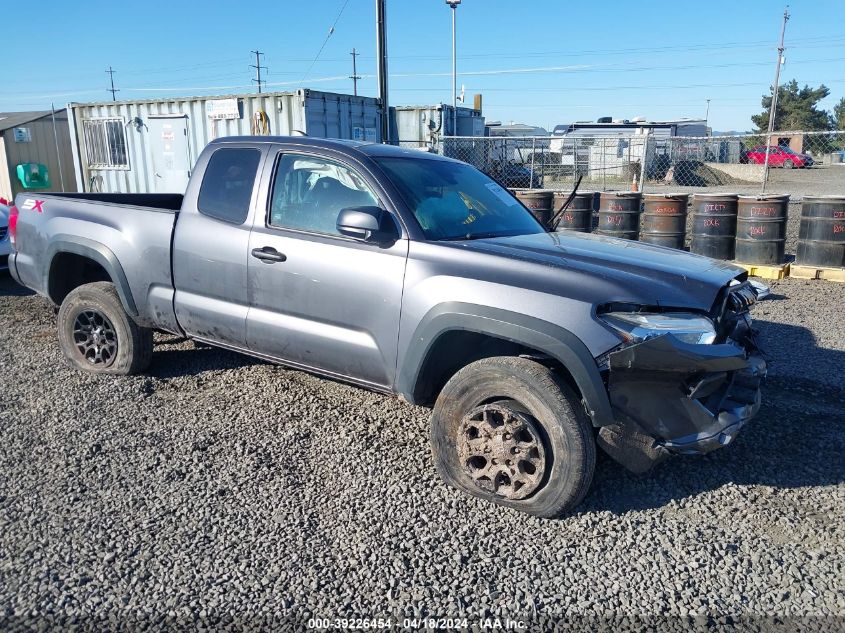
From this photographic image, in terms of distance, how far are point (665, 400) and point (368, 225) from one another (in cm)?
173

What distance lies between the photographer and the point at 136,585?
281cm

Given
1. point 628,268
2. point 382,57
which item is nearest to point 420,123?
point 382,57

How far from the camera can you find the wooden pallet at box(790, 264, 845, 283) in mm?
8812

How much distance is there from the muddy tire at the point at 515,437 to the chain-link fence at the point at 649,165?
43.2 feet

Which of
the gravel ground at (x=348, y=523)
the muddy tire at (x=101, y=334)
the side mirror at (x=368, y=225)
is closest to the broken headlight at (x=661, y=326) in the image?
the gravel ground at (x=348, y=523)

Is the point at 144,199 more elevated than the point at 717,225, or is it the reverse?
the point at 144,199

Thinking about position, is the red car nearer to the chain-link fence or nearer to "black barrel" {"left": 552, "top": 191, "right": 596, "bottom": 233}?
the chain-link fence

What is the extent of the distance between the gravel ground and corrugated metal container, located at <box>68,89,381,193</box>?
32.2 feet

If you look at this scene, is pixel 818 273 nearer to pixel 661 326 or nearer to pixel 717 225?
pixel 717 225

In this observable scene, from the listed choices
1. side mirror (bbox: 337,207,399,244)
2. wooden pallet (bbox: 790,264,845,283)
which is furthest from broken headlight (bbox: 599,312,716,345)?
wooden pallet (bbox: 790,264,845,283)

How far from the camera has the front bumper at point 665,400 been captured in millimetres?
3037

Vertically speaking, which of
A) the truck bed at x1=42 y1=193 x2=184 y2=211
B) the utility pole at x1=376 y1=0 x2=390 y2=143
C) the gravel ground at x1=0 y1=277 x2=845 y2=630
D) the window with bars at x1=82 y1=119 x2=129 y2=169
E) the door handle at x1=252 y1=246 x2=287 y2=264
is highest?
the utility pole at x1=376 y1=0 x2=390 y2=143

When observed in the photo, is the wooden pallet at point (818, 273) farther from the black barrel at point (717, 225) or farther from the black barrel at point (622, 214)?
the black barrel at point (622, 214)

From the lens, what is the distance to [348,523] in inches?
130
